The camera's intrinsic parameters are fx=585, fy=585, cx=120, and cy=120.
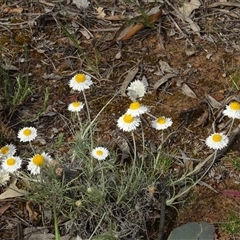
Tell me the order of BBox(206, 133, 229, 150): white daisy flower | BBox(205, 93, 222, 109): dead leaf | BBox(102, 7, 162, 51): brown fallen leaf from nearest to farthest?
BBox(206, 133, 229, 150): white daisy flower
BBox(205, 93, 222, 109): dead leaf
BBox(102, 7, 162, 51): brown fallen leaf

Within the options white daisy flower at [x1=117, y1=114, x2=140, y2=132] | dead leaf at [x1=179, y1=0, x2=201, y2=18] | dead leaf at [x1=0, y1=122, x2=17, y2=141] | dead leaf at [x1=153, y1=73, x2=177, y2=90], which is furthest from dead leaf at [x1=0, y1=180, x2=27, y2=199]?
dead leaf at [x1=179, y1=0, x2=201, y2=18]

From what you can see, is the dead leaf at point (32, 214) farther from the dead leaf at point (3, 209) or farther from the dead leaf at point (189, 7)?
the dead leaf at point (189, 7)

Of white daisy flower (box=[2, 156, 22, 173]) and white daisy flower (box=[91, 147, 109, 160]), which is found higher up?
white daisy flower (box=[2, 156, 22, 173])

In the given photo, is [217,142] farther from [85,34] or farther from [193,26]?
[85,34]

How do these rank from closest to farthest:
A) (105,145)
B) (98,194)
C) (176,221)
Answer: (98,194) → (176,221) → (105,145)

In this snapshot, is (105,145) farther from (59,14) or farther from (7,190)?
(59,14)

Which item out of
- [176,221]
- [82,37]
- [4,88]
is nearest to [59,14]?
[82,37]

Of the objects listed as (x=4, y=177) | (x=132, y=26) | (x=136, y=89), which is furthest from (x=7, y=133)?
(x=132, y=26)

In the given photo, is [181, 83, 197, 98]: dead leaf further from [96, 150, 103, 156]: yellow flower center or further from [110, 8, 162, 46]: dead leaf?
[96, 150, 103, 156]: yellow flower center
